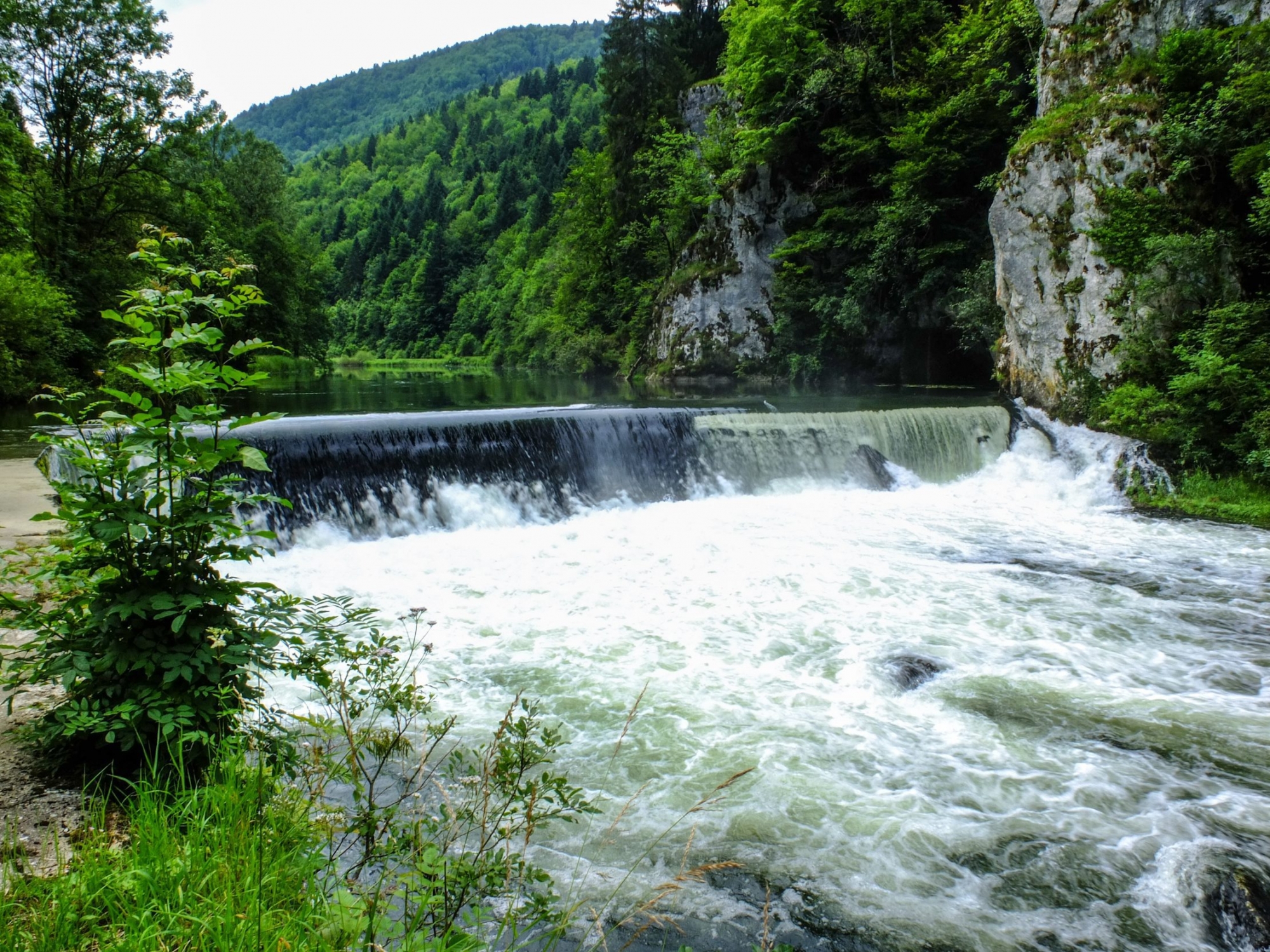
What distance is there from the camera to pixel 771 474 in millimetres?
12391

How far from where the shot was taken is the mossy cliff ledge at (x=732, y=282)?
23.3 metres

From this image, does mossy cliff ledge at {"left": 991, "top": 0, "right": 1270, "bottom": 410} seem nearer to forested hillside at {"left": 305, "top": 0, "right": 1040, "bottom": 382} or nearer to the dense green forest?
the dense green forest

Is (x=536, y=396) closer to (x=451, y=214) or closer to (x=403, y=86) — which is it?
(x=451, y=214)

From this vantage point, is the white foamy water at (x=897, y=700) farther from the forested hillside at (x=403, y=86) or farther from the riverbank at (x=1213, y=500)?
the forested hillside at (x=403, y=86)

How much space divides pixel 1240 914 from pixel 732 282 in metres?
23.2

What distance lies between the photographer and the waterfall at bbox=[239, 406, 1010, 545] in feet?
30.8

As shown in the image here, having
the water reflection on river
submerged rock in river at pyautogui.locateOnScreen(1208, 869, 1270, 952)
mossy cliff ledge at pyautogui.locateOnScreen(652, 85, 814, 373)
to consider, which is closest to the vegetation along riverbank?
submerged rock in river at pyautogui.locateOnScreen(1208, 869, 1270, 952)

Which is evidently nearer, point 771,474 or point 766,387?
point 771,474

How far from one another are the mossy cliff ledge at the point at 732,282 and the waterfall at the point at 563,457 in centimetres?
1163

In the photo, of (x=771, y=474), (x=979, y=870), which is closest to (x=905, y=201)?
(x=771, y=474)

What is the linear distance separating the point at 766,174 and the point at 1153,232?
14496mm

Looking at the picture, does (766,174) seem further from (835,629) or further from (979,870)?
(979,870)

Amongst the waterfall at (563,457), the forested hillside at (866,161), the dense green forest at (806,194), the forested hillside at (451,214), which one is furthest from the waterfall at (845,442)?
the forested hillside at (451,214)

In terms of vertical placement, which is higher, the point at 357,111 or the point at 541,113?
the point at 357,111
